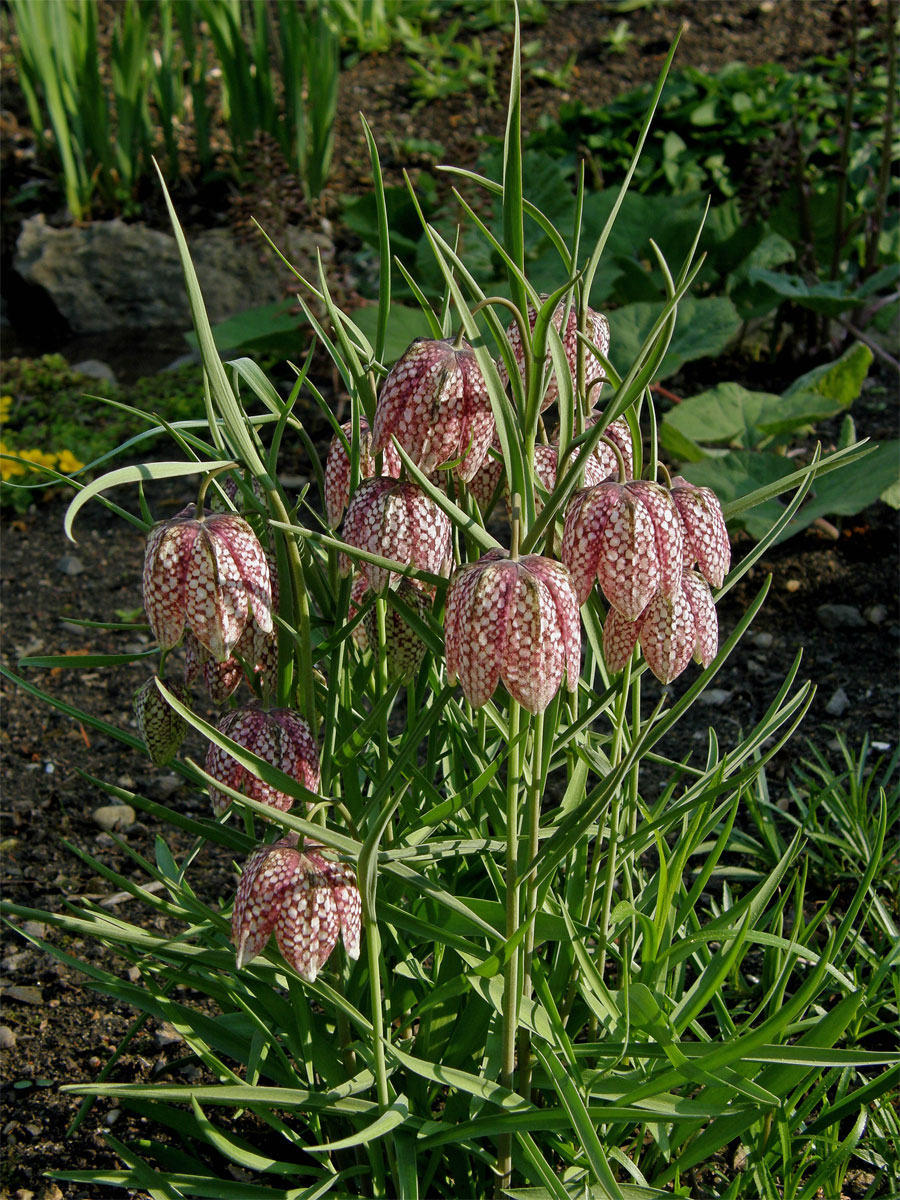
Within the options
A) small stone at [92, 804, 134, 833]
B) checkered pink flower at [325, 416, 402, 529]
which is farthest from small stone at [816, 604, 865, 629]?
checkered pink flower at [325, 416, 402, 529]

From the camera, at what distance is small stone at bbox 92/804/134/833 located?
1.84 metres

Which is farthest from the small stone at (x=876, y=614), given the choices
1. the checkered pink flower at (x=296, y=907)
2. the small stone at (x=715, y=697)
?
the checkered pink flower at (x=296, y=907)

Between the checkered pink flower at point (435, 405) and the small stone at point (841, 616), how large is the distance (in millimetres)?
1557

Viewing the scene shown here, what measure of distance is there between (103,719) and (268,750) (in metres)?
1.28

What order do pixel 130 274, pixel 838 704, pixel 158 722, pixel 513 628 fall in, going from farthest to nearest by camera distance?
pixel 130 274 < pixel 838 704 < pixel 158 722 < pixel 513 628

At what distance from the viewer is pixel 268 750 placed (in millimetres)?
940

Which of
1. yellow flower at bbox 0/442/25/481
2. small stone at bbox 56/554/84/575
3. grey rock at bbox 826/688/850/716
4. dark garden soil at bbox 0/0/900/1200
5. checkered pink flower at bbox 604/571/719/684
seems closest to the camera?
checkered pink flower at bbox 604/571/719/684

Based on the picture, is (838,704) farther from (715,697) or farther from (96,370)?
(96,370)

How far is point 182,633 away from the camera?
922mm

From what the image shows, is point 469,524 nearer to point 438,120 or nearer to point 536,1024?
point 536,1024

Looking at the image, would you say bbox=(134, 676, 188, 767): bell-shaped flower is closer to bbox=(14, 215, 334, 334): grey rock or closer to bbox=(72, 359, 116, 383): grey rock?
bbox=(72, 359, 116, 383): grey rock

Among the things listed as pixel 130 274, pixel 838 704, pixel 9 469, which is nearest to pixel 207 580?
pixel 838 704

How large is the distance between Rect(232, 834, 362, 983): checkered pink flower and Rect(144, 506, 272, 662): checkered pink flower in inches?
6.8

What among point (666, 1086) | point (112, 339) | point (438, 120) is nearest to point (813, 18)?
point (438, 120)
